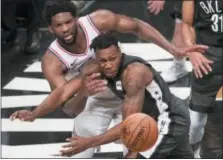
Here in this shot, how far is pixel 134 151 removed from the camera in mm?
4715

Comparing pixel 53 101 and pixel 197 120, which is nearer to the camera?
pixel 53 101

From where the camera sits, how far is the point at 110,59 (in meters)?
4.79

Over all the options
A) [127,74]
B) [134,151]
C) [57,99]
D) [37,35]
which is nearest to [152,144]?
[134,151]

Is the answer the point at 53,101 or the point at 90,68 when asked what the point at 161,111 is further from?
the point at 53,101

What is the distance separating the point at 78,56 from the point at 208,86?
3.96 ft

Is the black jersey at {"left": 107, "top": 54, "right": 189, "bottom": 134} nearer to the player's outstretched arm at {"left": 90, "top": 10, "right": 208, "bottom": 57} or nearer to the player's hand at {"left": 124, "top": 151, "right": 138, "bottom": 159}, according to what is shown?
the player's hand at {"left": 124, "top": 151, "right": 138, "bottom": 159}

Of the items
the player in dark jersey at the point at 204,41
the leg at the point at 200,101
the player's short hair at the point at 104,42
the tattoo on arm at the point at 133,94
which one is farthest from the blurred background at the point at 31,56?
the player's short hair at the point at 104,42

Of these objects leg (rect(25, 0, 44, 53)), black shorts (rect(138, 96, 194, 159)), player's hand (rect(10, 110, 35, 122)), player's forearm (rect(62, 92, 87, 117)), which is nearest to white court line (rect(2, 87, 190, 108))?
leg (rect(25, 0, 44, 53))

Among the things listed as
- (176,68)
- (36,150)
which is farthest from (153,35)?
(176,68)

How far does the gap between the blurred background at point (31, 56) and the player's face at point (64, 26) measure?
1658 mm

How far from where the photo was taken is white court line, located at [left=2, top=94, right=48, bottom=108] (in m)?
8.12

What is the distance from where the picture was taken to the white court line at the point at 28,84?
874 centimetres

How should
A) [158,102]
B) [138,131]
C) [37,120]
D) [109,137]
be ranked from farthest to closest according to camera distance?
[37,120] < [158,102] < [109,137] < [138,131]

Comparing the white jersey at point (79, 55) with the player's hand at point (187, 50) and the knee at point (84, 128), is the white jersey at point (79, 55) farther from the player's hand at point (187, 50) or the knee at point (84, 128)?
the player's hand at point (187, 50)
